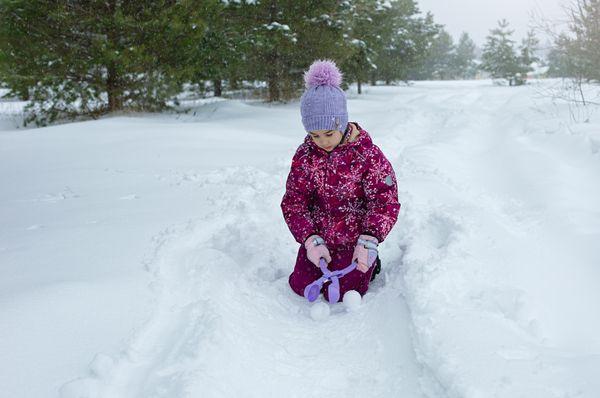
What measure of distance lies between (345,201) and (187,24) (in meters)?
7.77

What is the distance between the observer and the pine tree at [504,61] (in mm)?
31766

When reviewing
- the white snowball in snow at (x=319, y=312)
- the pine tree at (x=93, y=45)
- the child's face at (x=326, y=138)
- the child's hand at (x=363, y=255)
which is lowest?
the white snowball in snow at (x=319, y=312)

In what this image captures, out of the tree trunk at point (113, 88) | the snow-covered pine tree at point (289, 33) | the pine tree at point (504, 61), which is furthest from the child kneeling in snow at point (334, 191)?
the pine tree at point (504, 61)

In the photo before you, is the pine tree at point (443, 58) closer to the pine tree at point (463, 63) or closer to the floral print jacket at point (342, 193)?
the pine tree at point (463, 63)

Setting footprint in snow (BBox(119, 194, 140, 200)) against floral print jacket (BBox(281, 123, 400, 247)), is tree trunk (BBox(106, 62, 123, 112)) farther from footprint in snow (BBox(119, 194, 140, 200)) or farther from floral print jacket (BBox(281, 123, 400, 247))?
floral print jacket (BBox(281, 123, 400, 247))

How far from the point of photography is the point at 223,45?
10391mm

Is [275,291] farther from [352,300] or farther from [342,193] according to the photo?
[342,193]

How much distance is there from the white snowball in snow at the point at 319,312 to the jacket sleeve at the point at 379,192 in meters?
0.48

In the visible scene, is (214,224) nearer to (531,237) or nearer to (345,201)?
(345,201)

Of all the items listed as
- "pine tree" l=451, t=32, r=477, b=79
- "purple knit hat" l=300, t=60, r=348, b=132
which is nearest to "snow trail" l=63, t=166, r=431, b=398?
"purple knit hat" l=300, t=60, r=348, b=132

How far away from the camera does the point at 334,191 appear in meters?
2.84

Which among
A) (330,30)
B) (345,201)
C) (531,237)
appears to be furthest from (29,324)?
(330,30)

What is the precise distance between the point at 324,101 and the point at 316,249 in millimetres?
834

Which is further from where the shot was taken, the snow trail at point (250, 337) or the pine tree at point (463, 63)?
the pine tree at point (463, 63)
